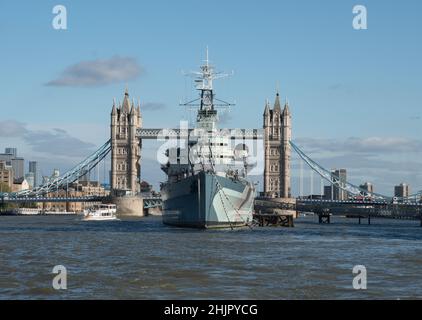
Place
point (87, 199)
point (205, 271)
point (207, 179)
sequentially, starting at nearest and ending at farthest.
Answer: point (205, 271)
point (207, 179)
point (87, 199)

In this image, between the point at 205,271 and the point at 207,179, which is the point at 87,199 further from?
the point at 205,271

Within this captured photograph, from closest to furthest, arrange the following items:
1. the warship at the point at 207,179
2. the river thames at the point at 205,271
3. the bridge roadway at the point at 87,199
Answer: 1. the river thames at the point at 205,271
2. the warship at the point at 207,179
3. the bridge roadway at the point at 87,199

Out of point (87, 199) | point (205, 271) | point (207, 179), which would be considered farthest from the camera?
point (87, 199)

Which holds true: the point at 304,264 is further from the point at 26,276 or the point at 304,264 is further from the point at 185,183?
the point at 185,183

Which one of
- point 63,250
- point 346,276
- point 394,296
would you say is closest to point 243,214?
point 63,250

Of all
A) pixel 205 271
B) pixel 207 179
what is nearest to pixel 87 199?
pixel 207 179

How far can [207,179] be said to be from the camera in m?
68.8

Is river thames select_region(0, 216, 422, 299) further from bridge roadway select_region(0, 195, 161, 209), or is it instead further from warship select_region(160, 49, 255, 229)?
bridge roadway select_region(0, 195, 161, 209)

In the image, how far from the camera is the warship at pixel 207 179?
70562 millimetres

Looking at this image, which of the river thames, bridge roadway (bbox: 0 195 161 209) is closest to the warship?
the river thames

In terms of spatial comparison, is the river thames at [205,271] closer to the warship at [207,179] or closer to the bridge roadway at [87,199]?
the warship at [207,179]

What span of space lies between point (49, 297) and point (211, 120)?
61.1m

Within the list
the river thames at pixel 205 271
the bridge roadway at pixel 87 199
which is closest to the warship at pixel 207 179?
the river thames at pixel 205 271

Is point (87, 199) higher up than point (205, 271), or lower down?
higher up
